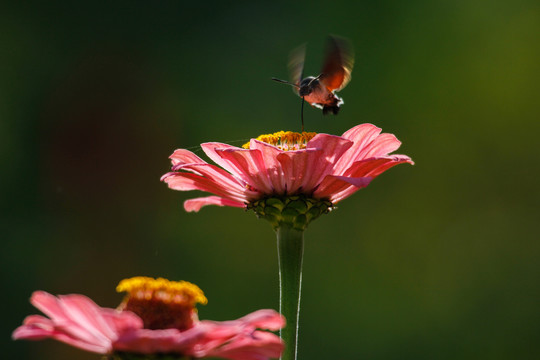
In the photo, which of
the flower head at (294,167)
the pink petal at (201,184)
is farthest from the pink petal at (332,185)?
the pink petal at (201,184)

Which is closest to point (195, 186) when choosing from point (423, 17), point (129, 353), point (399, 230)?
point (129, 353)

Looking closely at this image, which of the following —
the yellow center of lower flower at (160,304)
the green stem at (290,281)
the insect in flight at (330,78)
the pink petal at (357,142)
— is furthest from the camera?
the insect in flight at (330,78)

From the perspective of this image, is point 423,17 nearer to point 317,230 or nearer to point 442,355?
point 317,230

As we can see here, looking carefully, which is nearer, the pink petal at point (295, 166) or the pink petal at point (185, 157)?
the pink petal at point (295, 166)

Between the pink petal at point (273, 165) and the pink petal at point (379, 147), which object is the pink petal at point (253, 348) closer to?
the pink petal at point (273, 165)

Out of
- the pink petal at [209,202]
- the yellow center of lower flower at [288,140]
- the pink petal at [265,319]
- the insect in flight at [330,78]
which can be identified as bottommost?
the pink petal at [265,319]

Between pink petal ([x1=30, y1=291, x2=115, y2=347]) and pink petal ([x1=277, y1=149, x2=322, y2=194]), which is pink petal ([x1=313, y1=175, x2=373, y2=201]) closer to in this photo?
pink petal ([x1=277, y1=149, x2=322, y2=194])
